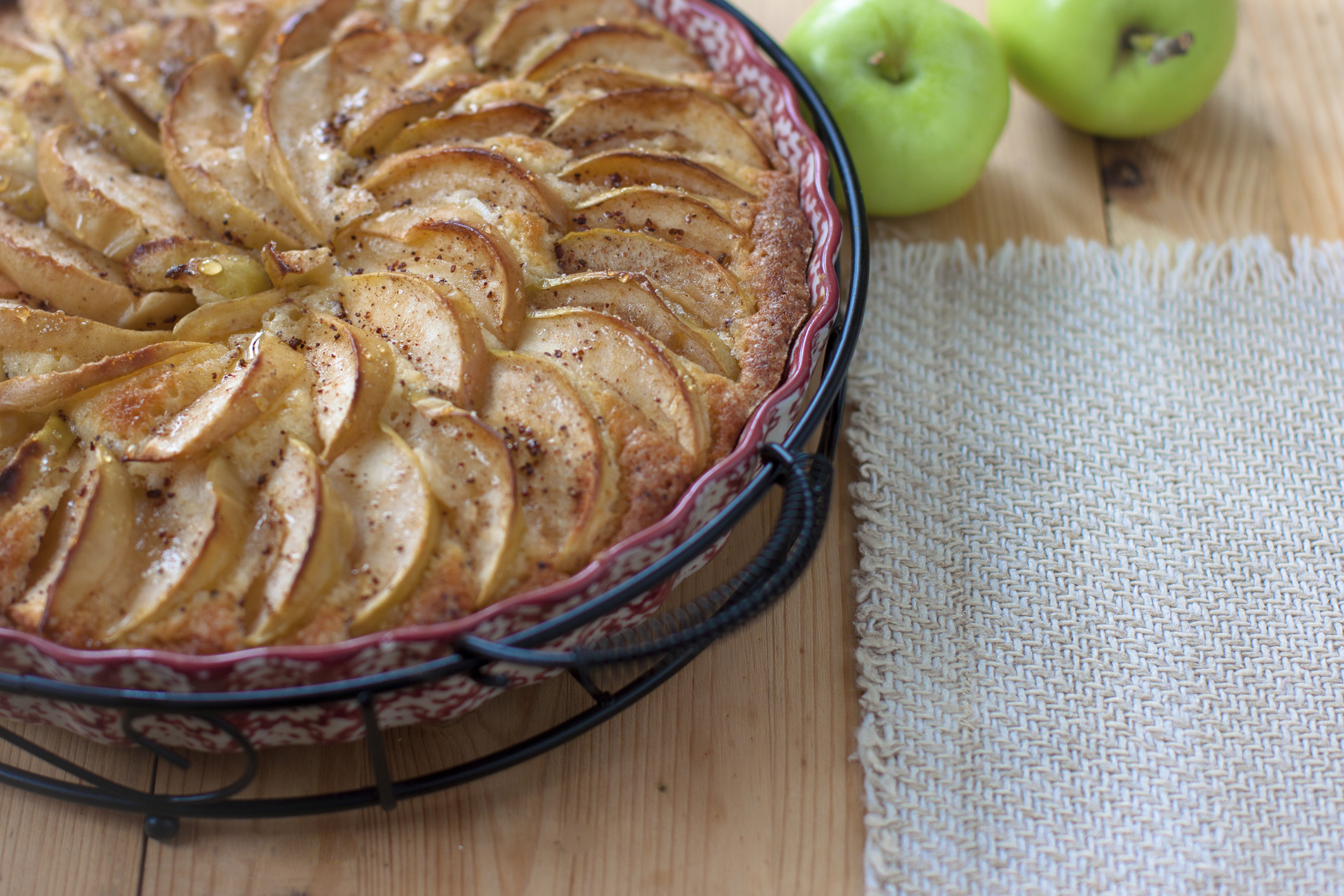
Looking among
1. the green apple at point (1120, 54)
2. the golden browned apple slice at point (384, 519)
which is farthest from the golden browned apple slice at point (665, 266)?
the green apple at point (1120, 54)

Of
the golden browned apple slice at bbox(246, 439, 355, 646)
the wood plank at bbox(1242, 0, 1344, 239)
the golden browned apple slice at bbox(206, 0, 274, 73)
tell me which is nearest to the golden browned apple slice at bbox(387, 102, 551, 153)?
the golden browned apple slice at bbox(206, 0, 274, 73)

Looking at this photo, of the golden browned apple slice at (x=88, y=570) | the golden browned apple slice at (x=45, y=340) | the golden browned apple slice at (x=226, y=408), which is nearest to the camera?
the golden browned apple slice at (x=88, y=570)

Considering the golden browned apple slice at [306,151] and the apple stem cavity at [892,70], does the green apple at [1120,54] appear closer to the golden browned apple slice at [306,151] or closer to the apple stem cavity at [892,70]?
the apple stem cavity at [892,70]

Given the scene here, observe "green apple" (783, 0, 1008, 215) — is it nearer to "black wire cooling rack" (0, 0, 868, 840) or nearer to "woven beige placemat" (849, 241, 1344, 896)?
"woven beige placemat" (849, 241, 1344, 896)

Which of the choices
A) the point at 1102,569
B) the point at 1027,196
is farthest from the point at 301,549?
the point at 1027,196

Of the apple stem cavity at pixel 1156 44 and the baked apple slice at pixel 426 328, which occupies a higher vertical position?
the baked apple slice at pixel 426 328
